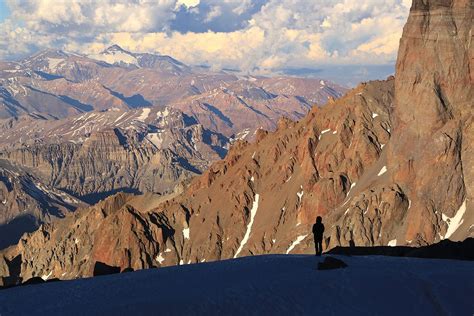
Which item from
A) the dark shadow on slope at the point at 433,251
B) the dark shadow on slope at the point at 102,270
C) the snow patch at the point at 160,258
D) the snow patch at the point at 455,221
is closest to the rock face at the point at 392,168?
the snow patch at the point at 455,221

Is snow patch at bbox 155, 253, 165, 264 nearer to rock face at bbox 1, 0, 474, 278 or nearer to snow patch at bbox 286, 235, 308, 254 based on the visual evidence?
rock face at bbox 1, 0, 474, 278

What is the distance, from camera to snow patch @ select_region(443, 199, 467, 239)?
13012 cm

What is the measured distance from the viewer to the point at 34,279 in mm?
43688

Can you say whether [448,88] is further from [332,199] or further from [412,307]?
[412,307]

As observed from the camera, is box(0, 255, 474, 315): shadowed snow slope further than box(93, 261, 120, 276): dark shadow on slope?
No

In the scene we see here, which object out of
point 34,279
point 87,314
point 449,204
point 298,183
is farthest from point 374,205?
point 87,314

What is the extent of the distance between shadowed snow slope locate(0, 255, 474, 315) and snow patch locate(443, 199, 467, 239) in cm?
9931

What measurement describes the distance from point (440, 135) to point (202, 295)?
11875cm

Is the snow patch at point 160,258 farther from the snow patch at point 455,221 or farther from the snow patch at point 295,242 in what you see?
the snow patch at point 455,221

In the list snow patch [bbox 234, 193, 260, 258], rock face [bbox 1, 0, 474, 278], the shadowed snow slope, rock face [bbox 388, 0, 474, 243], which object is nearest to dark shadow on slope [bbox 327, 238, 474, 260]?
the shadowed snow slope

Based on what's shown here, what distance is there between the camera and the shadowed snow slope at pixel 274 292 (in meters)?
29.1

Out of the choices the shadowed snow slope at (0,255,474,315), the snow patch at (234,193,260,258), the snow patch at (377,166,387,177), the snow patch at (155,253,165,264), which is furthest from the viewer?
the snow patch at (155,253,165,264)

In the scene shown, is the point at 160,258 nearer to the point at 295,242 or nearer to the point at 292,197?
the point at 292,197

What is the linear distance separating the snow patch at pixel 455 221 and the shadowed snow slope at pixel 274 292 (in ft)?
326
